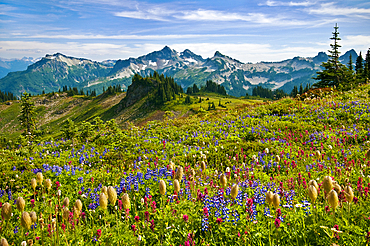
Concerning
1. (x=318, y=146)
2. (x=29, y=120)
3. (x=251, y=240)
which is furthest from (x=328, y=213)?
(x=29, y=120)

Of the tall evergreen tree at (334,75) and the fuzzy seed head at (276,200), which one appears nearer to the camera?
the fuzzy seed head at (276,200)

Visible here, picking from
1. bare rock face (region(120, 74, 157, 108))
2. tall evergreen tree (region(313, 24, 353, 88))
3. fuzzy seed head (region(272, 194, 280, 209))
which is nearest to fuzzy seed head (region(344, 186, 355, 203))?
fuzzy seed head (region(272, 194, 280, 209))

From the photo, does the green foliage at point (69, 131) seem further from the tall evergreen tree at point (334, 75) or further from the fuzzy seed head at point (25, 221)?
the tall evergreen tree at point (334, 75)

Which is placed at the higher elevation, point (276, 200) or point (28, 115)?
point (276, 200)

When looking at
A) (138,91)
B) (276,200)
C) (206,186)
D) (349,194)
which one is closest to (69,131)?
(206,186)

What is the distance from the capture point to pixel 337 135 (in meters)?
9.90

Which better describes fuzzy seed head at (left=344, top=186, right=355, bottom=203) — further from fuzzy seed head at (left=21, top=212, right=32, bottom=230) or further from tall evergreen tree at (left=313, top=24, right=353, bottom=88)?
tall evergreen tree at (left=313, top=24, right=353, bottom=88)

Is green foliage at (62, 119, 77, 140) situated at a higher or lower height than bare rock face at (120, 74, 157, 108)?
lower

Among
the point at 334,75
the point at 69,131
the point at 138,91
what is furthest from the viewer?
the point at 138,91

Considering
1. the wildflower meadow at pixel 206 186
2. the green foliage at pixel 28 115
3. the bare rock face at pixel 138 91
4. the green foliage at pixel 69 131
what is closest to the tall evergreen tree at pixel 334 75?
the wildflower meadow at pixel 206 186

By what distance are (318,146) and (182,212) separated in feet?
25.2

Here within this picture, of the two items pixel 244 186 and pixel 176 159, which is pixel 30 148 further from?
pixel 244 186

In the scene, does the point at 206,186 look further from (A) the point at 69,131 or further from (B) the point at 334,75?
(B) the point at 334,75

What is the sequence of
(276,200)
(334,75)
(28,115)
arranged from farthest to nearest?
(28,115) < (334,75) < (276,200)
